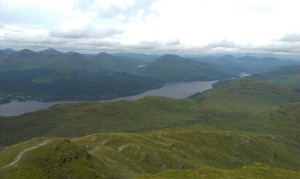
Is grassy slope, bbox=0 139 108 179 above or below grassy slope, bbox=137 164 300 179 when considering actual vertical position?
below

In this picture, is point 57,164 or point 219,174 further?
point 57,164

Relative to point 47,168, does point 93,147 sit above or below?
below

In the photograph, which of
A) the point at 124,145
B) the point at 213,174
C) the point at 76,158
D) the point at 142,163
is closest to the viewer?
the point at 213,174

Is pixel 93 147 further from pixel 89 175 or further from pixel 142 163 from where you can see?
pixel 89 175

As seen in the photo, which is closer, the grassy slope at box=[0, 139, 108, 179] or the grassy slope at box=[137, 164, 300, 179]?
the grassy slope at box=[137, 164, 300, 179]

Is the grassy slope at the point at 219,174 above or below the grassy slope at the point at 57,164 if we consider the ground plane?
above

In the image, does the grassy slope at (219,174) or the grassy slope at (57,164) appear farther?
the grassy slope at (57,164)

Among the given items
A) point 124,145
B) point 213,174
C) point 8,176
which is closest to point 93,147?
point 124,145

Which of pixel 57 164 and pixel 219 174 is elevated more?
pixel 219 174

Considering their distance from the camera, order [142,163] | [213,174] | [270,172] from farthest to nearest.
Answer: [142,163] → [270,172] → [213,174]

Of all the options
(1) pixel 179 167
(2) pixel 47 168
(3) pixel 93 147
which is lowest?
(1) pixel 179 167

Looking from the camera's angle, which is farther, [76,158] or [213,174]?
[76,158]
